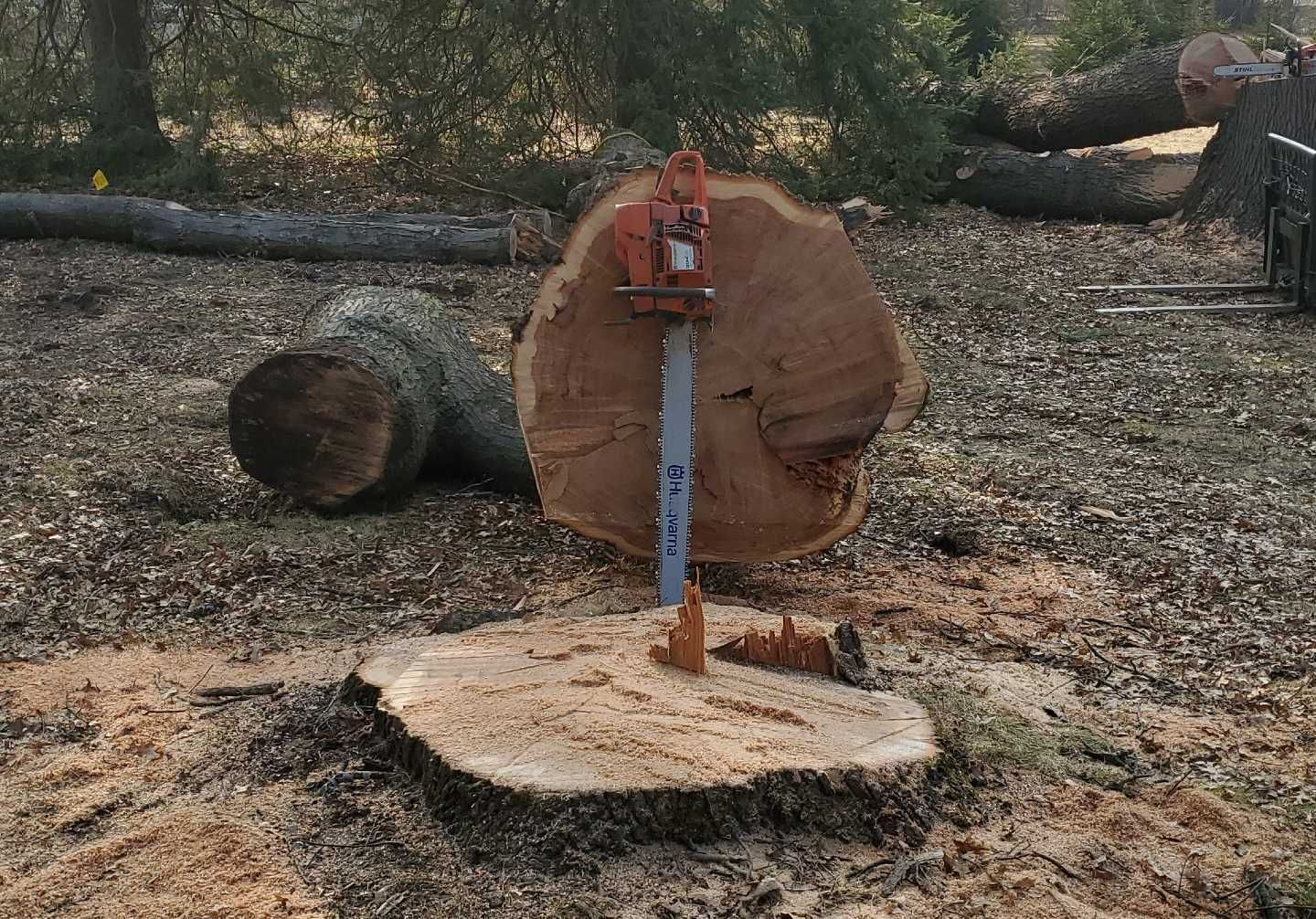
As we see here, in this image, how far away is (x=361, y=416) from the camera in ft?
16.4

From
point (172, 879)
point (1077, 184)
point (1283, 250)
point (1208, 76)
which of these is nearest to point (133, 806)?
point (172, 879)

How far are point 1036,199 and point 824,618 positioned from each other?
361 inches

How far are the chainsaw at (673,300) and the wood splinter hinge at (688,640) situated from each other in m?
0.82

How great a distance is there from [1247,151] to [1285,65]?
706 millimetres

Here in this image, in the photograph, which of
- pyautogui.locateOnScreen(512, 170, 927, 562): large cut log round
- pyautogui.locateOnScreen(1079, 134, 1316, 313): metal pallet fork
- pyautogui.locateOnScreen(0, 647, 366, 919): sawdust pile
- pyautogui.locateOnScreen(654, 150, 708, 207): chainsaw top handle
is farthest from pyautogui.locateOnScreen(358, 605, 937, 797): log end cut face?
pyautogui.locateOnScreen(1079, 134, 1316, 313): metal pallet fork

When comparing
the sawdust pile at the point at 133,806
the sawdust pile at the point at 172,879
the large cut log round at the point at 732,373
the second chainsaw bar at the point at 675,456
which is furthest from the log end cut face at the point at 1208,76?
the sawdust pile at the point at 172,879

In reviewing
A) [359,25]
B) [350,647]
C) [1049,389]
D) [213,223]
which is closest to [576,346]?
[350,647]

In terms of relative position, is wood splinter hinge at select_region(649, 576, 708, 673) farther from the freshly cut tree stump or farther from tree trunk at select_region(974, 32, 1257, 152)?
tree trunk at select_region(974, 32, 1257, 152)

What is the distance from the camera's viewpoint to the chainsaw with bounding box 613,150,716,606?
403cm

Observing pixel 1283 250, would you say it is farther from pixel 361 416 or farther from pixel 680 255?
pixel 361 416

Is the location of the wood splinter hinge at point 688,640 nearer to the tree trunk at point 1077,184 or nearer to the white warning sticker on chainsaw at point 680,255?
the white warning sticker on chainsaw at point 680,255

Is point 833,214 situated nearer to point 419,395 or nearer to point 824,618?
point 824,618

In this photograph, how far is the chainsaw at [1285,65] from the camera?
988cm

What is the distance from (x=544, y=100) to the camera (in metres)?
12.0
